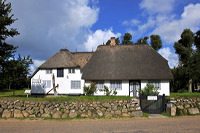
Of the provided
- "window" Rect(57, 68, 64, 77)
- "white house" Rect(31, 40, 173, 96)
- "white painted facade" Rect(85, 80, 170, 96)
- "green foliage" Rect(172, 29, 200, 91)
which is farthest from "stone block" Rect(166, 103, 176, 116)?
"green foliage" Rect(172, 29, 200, 91)

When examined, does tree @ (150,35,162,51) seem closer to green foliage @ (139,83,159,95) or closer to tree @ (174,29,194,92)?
tree @ (174,29,194,92)

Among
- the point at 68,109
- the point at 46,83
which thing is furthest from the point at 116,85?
the point at 46,83

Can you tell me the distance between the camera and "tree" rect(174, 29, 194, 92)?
3225cm

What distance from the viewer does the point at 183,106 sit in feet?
44.6

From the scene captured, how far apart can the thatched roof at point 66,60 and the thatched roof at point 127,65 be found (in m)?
4.61

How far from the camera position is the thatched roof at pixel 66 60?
1158 inches

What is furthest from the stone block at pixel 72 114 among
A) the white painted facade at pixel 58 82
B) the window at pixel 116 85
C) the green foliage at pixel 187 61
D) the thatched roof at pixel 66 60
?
the green foliage at pixel 187 61

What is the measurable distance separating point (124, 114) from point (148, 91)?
26.6ft

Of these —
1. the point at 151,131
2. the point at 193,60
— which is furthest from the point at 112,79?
the point at 193,60

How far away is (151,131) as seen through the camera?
27.9 feet

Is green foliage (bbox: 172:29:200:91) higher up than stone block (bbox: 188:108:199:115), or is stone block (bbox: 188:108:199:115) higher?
green foliage (bbox: 172:29:200:91)

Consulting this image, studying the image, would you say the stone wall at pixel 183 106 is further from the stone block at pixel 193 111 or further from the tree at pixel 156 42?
the tree at pixel 156 42

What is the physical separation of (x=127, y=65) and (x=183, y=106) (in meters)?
10.9

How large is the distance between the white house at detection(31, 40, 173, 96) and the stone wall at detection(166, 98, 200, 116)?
7.92 meters
